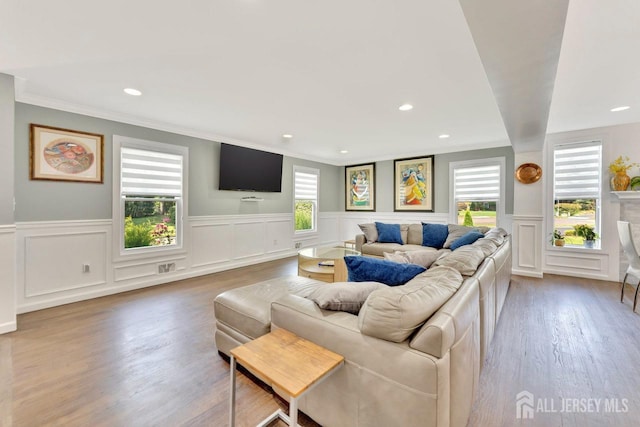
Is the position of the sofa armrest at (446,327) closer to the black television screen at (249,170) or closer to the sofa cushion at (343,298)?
the sofa cushion at (343,298)

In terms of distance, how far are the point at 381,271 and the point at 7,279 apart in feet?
11.0

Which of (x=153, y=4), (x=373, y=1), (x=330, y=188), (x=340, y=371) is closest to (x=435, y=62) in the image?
(x=373, y=1)

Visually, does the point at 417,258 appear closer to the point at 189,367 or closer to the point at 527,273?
the point at 189,367

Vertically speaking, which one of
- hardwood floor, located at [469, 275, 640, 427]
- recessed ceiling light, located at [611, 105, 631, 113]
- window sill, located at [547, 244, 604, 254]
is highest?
recessed ceiling light, located at [611, 105, 631, 113]

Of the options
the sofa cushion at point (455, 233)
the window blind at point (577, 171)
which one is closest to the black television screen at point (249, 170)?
the sofa cushion at point (455, 233)

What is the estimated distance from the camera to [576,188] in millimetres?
4375

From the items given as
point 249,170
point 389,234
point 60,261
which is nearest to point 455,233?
point 389,234

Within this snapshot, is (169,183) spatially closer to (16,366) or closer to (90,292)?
(90,292)

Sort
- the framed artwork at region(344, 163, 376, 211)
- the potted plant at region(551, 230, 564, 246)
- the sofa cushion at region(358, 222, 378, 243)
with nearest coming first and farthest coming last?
the potted plant at region(551, 230, 564, 246) < the sofa cushion at region(358, 222, 378, 243) < the framed artwork at region(344, 163, 376, 211)

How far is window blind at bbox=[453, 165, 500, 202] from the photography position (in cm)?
508

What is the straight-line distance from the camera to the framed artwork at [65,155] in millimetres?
3008

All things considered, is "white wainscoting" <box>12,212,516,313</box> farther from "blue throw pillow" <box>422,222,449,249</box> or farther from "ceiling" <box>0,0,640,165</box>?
"ceiling" <box>0,0,640,165</box>

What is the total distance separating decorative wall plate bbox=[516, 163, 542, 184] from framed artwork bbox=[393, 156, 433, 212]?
1.61m

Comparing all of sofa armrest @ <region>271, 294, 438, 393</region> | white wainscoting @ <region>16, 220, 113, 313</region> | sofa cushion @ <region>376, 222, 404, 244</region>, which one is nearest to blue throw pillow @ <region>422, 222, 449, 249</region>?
sofa cushion @ <region>376, 222, 404, 244</region>
